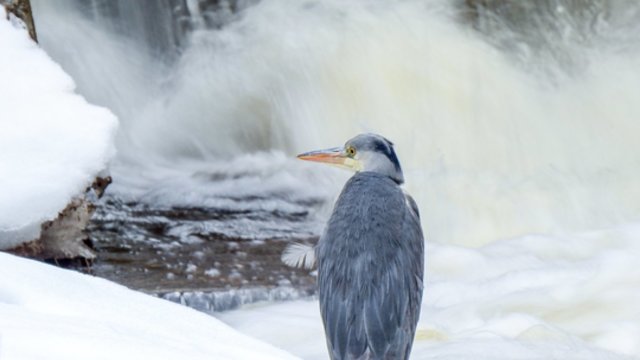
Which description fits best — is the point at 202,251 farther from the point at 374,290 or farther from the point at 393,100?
the point at 374,290

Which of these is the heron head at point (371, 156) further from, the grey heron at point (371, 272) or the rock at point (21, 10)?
the rock at point (21, 10)

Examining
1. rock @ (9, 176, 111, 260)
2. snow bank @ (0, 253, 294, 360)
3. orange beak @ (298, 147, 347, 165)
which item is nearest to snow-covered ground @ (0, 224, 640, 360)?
snow bank @ (0, 253, 294, 360)

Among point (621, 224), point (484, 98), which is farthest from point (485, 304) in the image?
point (484, 98)

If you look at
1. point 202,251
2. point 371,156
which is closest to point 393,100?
point 202,251

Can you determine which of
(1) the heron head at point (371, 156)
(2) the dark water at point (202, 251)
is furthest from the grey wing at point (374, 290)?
(2) the dark water at point (202, 251)

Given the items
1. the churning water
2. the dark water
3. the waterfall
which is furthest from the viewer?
the waterfall

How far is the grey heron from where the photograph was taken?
295cm

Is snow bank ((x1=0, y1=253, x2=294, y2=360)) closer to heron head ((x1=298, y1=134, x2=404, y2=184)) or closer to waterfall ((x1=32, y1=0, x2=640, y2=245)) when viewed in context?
heron head ((x1=298, y1=134, x2=404, y2=184))

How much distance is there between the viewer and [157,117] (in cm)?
719

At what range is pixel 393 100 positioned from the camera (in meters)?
7.33

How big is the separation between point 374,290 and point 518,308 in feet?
6.87

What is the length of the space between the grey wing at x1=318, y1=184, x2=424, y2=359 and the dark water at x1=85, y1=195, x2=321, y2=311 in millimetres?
1672

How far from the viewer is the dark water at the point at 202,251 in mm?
4895

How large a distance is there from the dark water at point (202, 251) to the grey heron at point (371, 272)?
1.58 meters
